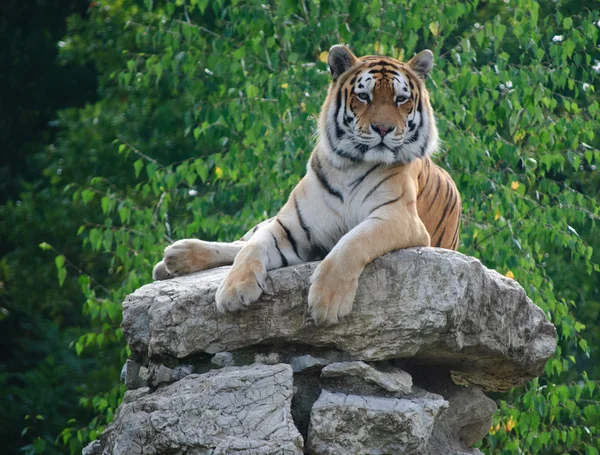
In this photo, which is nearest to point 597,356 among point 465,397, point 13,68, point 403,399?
point 465,397

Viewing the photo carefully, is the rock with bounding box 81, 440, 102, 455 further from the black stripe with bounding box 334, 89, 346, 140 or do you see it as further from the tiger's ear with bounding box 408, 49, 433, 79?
the tiger's ear with bounding box 408, 49, 433, 79

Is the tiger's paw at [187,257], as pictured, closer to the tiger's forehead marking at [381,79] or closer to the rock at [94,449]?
the rock at [94,449]

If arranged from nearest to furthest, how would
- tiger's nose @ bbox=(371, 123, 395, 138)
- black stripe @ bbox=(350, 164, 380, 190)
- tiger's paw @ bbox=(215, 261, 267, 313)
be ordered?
tiger's paw @ bbox=(215, 261, 267, 313), tiger's nose @ bbox=(371, 123, 395, 138), black stripe @ bbox=(350, 164, 380, 190)

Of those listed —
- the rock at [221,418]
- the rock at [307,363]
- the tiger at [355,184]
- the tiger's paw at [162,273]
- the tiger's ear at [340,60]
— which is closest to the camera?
the rock at [221,418]

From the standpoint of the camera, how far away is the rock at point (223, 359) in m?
4.16

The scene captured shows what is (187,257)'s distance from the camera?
479 centimetres

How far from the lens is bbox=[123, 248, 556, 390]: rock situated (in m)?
4.00

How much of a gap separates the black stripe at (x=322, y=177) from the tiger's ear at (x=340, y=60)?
42cm

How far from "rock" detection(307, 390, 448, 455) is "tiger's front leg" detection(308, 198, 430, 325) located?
0.35 metres

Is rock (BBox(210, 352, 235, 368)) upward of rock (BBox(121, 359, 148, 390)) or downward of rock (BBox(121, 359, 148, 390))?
upward

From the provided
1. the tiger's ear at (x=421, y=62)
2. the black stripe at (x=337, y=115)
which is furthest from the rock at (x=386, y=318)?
the tiger's ear at (x=421, y=62)

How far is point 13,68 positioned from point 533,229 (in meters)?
8.91

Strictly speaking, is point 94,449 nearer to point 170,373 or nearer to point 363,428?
point 170,373

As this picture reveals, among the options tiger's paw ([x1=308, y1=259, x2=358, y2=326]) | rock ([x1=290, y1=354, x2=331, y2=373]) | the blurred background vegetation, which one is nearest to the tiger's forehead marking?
tiger's paw ([x1=308, y1=259, x2=358, y2=326])
